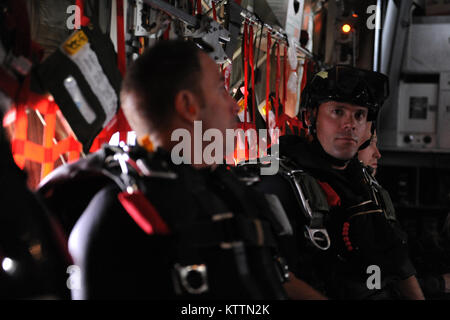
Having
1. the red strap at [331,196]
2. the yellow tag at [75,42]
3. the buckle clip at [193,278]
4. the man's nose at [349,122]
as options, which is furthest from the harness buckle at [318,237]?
the yellow tag at [75,42]

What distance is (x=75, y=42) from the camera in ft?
5.57

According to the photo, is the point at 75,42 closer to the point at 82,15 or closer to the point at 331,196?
the point at 82,15

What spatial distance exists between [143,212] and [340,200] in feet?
4.95

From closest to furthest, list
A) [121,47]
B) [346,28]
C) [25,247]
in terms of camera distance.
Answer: [25,247], [121,47], [346,28]

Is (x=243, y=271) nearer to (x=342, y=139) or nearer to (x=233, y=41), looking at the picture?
(x=342, y=139)

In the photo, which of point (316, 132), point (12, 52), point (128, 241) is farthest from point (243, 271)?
point (316, 132)

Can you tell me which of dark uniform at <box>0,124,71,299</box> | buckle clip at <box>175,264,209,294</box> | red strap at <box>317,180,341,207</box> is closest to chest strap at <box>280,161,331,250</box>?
red strap at <box>317,180,341,207</box>

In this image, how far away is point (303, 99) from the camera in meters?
2.90

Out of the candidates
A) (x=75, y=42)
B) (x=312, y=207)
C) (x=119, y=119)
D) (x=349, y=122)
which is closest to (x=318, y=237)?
(x=312, y=207)

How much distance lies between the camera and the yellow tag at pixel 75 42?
168 centimetres

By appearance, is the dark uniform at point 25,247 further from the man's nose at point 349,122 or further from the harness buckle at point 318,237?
the man's nose at point 349,122

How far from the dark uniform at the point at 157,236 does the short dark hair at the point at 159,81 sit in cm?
13

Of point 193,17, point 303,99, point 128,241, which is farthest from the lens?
point 303,99
